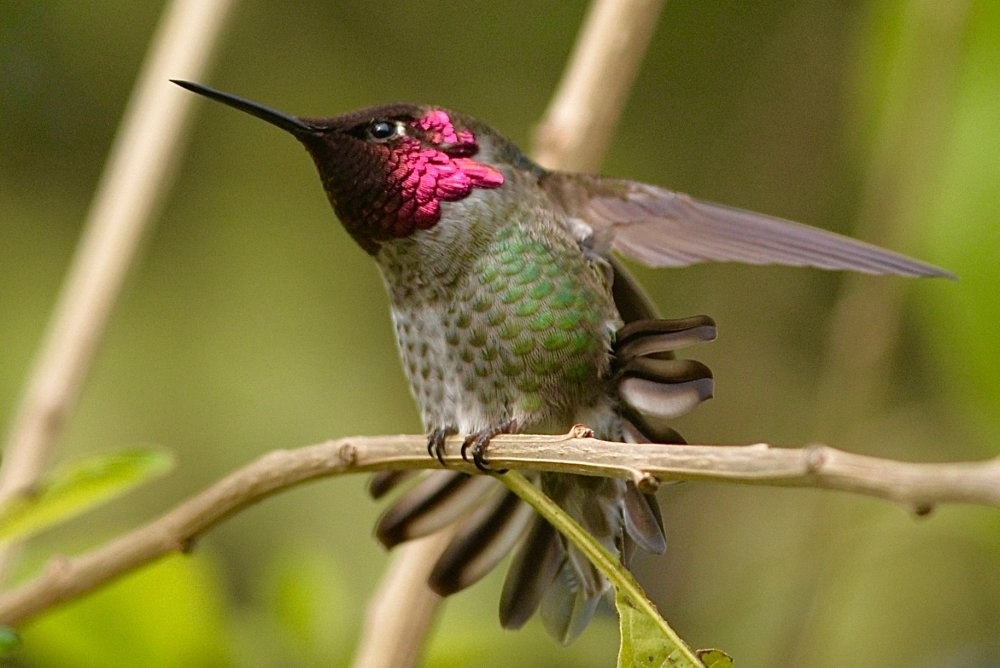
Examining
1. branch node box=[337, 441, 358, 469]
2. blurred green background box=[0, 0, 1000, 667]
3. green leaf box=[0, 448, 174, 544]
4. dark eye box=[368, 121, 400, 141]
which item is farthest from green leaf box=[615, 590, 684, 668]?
blurred green background box=[0, 0, 1000, 667]

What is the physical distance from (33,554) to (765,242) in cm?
109

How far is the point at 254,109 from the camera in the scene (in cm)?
122

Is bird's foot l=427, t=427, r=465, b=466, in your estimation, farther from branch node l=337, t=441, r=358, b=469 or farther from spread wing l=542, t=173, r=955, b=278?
spread wing l=542, t=173, r=955, b=278

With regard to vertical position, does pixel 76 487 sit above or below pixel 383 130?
below

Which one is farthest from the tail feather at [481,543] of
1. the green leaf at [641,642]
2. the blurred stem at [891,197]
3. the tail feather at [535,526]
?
the blurred stem at [891,197]

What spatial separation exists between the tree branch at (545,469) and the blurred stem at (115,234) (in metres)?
0.31

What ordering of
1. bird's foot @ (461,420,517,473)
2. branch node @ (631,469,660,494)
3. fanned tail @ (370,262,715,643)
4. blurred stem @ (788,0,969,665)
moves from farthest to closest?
blurred stem @ (788,0,969,665) → fanned tail @ (370,262,715,643) → bird's foot @ (461,420,517,473) → branch node @ (631,469,660,494)

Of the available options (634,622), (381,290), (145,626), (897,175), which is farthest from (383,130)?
(381,290)

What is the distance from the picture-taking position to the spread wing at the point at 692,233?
45.4 inches

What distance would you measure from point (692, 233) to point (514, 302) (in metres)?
0.20

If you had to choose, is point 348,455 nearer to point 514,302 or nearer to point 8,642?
point 8,642

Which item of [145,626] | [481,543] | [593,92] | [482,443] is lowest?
[145,626]

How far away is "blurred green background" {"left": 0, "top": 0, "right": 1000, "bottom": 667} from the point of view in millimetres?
2715

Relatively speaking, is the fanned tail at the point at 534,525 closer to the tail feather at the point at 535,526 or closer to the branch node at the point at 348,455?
the tail feather at the point at 535,526
